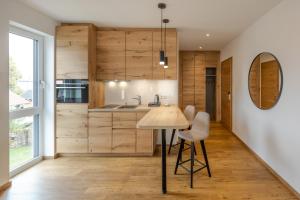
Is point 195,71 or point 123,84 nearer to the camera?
point 123,84

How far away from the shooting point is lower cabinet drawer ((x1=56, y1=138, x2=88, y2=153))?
4535mm

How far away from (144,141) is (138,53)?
1.79 meters

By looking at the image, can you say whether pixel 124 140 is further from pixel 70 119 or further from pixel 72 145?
pixel 70 119

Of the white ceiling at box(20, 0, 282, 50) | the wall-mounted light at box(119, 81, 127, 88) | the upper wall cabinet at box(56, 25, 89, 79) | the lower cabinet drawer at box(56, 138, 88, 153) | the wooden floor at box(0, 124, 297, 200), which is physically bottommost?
the wooden floor at box(0, 124, 297, 200)

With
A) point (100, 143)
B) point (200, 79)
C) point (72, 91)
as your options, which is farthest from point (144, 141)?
point (200, 79)

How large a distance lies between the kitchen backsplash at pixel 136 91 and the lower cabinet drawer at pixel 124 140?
98 centimetres

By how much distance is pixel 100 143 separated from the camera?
4547mm

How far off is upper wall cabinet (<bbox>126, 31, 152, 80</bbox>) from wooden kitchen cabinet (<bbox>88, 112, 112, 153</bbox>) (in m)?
1.03

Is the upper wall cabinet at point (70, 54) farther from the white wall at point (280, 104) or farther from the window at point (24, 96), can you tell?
the white wall at point (280, 104)

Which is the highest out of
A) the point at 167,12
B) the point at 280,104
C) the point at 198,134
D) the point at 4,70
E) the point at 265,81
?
the point at 167,12

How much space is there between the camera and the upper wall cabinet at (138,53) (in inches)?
194

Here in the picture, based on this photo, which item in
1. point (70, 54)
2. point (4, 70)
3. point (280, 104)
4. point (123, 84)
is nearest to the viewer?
point (4, 70)

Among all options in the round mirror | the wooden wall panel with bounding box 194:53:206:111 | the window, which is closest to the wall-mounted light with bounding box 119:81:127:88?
the window

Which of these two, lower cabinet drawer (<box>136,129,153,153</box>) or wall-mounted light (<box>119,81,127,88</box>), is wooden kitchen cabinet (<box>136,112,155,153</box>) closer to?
lower cabinet drawer (<box>136,129,153,153</box>)
